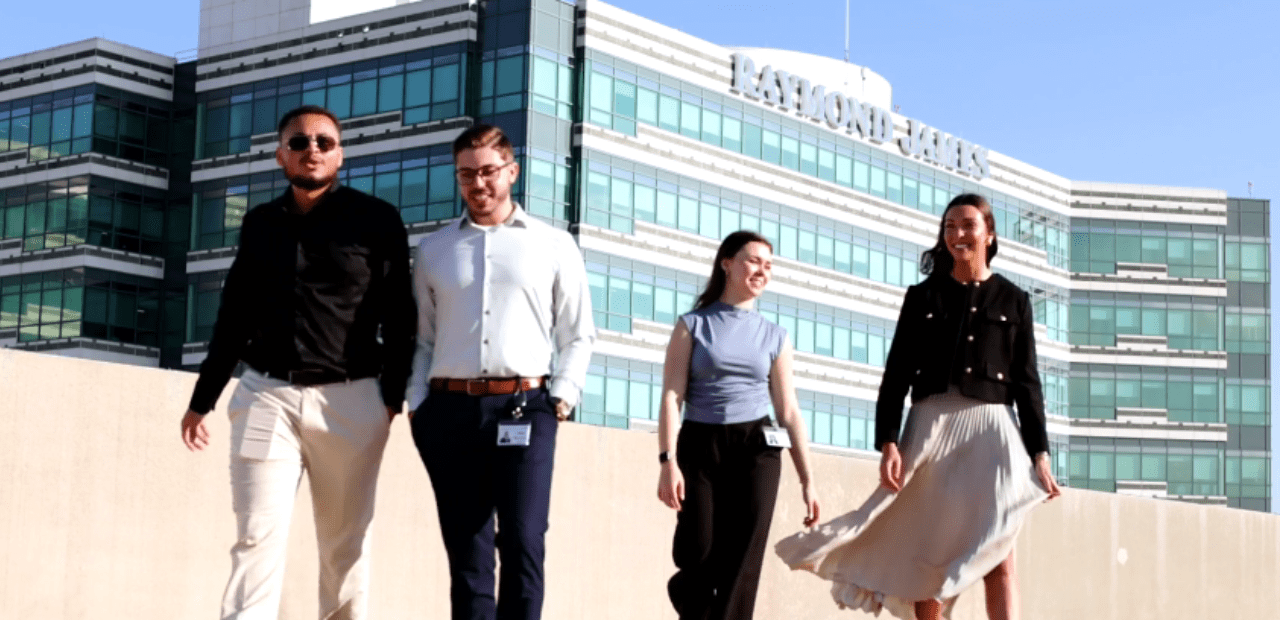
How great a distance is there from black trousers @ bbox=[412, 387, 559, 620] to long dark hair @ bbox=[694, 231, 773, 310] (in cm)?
171

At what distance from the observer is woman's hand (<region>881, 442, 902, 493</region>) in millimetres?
8039

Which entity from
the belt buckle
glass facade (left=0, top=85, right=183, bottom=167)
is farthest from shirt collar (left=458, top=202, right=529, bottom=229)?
glass facade (left=0, top=85, right=183, bottom=167)

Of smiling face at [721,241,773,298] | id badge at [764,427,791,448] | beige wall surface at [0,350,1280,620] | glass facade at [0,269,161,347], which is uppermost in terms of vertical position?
glass facade at [0,269,161,347]

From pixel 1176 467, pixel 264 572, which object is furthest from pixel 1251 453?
pixel 264 572

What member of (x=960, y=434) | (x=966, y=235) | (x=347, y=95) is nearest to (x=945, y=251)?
(x=966, y=235)

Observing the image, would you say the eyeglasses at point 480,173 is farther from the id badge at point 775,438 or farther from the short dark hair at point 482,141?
the id badge at point 775,438

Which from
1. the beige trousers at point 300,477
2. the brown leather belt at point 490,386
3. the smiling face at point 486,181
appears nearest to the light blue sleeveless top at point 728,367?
the smiling face at point 486,181

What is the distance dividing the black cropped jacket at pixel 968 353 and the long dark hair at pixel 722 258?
70 centimetres

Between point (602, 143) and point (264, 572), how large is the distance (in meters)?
49.8

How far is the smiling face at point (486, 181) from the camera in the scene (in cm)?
651

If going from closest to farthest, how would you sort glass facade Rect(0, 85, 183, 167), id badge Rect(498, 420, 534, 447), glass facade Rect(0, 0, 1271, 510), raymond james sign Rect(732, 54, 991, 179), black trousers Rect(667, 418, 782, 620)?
id badge Rect(498, 420, 534, 447) < black trousers Rect(667, 418, 782, 620) < glass facade Rect(0, 0, 1271, 510) < glass facade Rect(0, 85, 183, 167) < raymond james sign Rect(732, 54, 991, 179)

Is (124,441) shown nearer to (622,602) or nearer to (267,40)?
(622,602)

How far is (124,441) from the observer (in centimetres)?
847

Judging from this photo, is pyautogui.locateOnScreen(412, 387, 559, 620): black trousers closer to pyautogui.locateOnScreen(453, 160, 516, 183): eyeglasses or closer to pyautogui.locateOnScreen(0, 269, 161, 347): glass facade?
pyautogui.locateOnScreen(453, 160, 516, 183): eyeglasses
